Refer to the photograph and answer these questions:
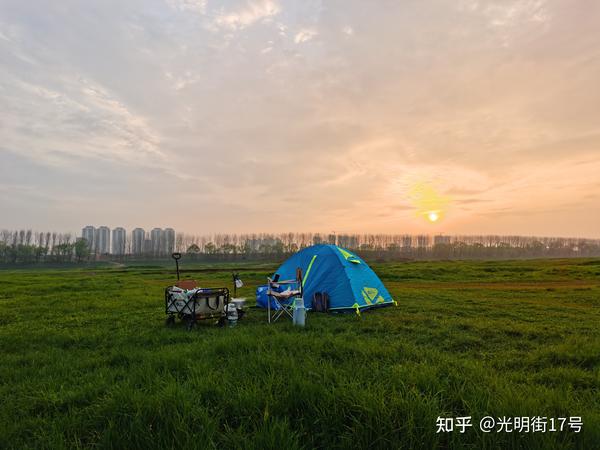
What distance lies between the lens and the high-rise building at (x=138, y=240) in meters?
136

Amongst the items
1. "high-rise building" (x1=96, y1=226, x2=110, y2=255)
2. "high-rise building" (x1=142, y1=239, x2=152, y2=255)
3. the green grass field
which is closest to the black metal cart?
the green grass field

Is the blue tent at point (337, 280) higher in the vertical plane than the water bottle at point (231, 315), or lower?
higher

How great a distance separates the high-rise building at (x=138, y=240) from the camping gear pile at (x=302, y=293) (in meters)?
136

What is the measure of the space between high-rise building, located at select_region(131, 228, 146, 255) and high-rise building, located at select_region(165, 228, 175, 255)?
1028 centimetres

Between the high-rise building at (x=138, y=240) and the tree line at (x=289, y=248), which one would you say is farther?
the high-rise building at (x=138, y=240)

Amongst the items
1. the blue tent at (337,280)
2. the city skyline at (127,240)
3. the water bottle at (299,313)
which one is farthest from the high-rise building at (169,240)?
the water bottle at (299,313)

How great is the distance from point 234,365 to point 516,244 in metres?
182

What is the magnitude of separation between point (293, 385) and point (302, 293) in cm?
581

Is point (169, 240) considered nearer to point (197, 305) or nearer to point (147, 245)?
point (147, 245)

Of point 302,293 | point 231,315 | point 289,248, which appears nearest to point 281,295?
point 302,293

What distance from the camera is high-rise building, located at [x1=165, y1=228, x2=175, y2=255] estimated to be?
12797 cm

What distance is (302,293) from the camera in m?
9.23

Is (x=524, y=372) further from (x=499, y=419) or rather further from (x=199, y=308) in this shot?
(x=199, y=308)

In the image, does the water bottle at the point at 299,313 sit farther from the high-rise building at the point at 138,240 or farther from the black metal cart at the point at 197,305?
the high-rise building at the point at 138,240
